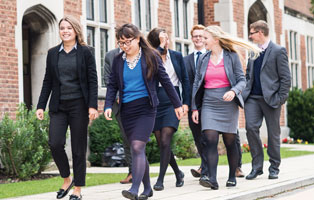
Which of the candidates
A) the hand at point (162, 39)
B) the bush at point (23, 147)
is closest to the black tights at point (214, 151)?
the hand at point (162, 39)

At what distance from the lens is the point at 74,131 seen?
24.0 ft

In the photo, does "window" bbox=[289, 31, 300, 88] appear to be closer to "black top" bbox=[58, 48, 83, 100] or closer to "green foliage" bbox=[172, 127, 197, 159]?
"green foliage" bbox=[172, 127, 197, 159]

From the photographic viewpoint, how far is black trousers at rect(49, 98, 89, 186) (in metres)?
7.27

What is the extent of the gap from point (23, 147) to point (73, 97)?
11.9ft

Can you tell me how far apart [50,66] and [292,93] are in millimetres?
17254

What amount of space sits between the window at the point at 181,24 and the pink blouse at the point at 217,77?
30.1 feet

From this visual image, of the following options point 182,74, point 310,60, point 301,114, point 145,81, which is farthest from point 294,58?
point 145,81

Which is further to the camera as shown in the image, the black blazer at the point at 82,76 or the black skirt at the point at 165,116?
the black skirt at the point at 165,116

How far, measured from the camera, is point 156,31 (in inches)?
339

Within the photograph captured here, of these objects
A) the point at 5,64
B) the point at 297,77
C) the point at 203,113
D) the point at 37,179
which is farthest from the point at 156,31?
the point at 297,77

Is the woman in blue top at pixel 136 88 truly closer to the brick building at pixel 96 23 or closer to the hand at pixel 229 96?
the hand at pixel 229 96

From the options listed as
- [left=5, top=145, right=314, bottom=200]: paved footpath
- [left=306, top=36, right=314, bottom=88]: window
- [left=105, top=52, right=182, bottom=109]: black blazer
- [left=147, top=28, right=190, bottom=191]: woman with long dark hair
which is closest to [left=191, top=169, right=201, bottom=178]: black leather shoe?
[left=5, top=145, right=314, bottom=200]: paved footpath

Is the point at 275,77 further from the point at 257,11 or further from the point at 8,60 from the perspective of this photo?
the point at 257,11

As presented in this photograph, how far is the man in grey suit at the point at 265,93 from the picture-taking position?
9.59 metres
